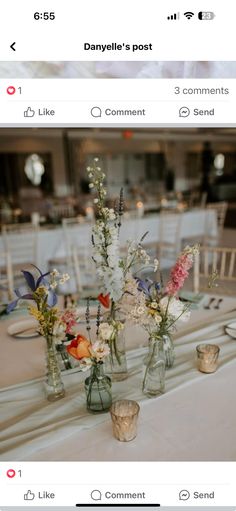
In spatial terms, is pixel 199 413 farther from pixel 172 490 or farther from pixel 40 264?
pixel 40 264

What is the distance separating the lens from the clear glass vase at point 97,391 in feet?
2.45

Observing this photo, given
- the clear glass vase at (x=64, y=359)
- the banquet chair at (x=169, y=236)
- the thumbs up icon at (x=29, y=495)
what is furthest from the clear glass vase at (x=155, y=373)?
the banquet chair at (x=169, y=236)

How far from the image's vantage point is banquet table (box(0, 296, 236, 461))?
0.63 m

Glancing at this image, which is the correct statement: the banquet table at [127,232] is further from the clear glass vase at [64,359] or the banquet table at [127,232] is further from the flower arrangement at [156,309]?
the flower arrangement at [156,309]

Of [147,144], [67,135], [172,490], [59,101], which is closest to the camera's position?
[172,490]

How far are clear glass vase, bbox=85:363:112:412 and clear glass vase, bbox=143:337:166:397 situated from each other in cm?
10

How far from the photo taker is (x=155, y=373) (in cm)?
80

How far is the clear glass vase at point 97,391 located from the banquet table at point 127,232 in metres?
1.84

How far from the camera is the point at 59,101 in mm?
656

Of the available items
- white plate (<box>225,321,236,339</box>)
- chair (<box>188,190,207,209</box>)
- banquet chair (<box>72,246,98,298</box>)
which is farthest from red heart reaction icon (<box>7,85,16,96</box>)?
chair (<box>188,190,207,209</box>)
